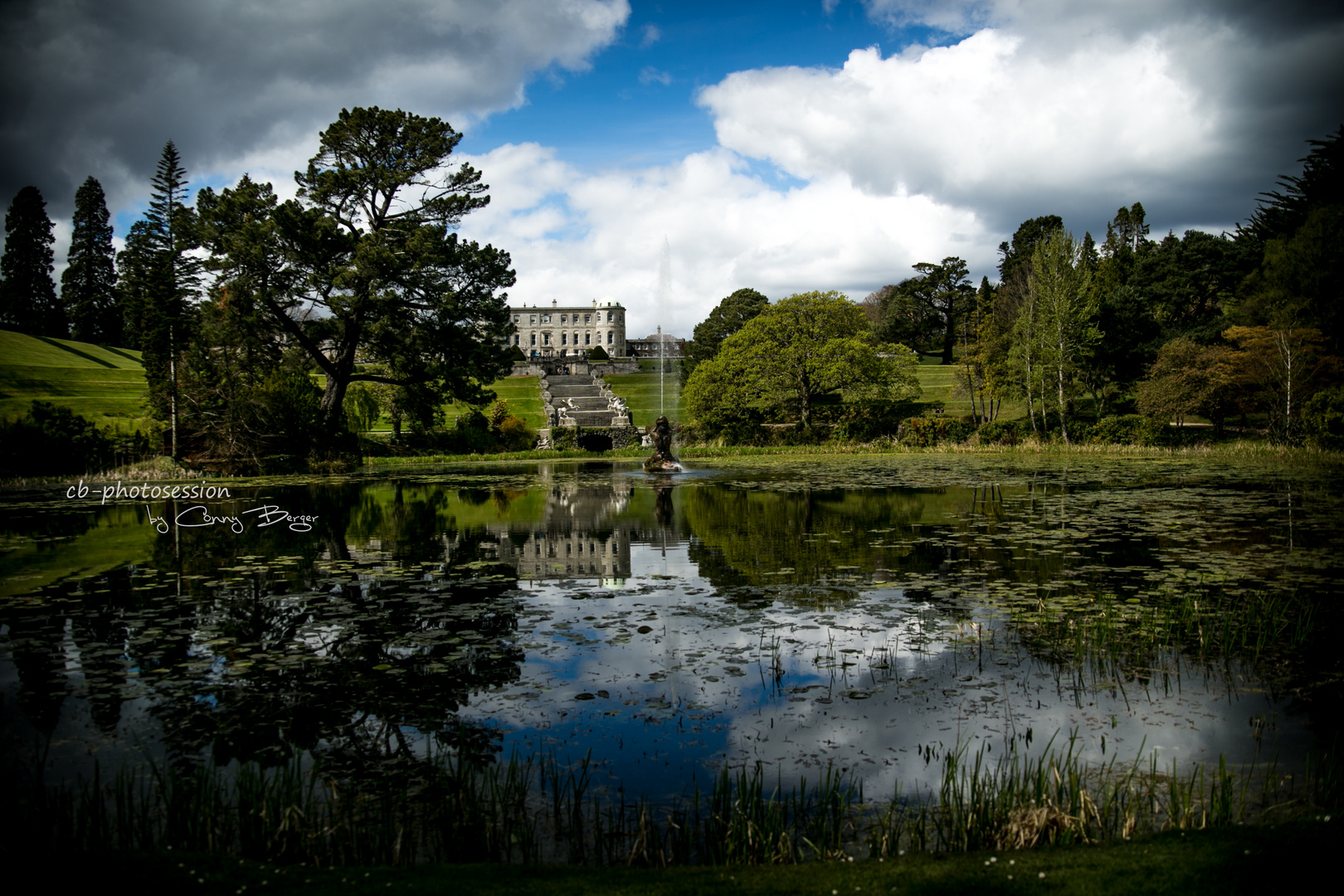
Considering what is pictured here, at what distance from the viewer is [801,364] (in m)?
43.4

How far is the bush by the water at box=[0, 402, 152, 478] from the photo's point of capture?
2520cm

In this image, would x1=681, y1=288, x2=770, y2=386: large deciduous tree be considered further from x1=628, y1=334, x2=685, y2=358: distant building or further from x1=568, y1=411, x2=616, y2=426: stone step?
x1=568, y1=411, x2=616, y2=426: stone step

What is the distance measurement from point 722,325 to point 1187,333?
1405 inches

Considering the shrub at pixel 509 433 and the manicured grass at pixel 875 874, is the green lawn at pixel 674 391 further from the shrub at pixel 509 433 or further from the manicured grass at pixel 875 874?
the manicured grass at pixel 875 874

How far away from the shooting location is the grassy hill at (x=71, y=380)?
32812mm

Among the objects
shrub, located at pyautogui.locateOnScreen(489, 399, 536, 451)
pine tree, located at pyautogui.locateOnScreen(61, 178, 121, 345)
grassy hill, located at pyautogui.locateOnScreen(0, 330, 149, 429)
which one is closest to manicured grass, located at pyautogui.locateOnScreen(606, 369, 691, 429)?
shrub, located at pyautogui.locateOnScreen(489, 399, 536, 451)

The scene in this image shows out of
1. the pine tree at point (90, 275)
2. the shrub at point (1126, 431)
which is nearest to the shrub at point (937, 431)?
the shrub at point (1126, 431)

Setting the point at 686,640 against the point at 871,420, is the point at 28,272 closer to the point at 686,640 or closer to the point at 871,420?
the point at 871,420

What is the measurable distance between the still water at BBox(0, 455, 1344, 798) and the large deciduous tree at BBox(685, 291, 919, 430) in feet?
91.7

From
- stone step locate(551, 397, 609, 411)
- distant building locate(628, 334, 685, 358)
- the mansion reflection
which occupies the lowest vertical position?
the mansion reflection

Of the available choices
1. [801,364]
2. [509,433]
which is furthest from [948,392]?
[509,433]

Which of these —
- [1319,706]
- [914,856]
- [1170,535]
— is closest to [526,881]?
[914,856]

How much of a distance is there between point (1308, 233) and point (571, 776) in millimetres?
39770

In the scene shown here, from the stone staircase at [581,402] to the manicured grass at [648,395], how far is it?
1.85m
